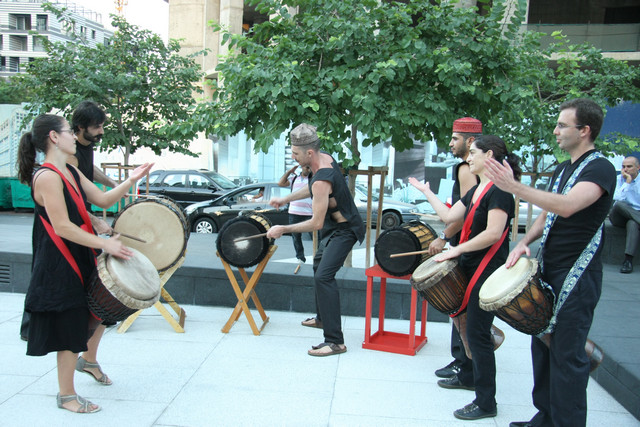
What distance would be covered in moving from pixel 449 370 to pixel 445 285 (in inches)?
37.4

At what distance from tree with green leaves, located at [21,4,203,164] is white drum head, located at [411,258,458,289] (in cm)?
910

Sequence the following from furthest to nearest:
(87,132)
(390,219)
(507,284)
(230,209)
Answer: (390,219), (230,209), (87,132), (507,284)

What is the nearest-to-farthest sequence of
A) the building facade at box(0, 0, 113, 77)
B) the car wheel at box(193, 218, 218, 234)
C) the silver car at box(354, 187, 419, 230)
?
1. the car wheel at box(193, 218, 218, 234)
2. the silver car at box(354, 187, 419, 230)
3. the building facade at box(0, 0, 113, 77)

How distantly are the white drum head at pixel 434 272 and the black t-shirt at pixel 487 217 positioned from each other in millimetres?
115

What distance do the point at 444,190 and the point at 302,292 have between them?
13219mm

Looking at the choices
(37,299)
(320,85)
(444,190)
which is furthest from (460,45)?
(444,190)

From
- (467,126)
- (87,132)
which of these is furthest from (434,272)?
(87,132)

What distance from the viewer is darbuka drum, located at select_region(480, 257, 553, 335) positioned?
118 inches

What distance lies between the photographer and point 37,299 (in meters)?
3.39

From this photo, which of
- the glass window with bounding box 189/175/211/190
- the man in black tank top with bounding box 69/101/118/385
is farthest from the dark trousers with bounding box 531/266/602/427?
the glass window with bounding box 189/175/211/190

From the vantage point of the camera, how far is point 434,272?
3.89 metres

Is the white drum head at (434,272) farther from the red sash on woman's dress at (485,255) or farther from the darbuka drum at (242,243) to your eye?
the darbuka drum at (242,243)

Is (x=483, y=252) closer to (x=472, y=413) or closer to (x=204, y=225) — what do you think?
(x=472, y=413)

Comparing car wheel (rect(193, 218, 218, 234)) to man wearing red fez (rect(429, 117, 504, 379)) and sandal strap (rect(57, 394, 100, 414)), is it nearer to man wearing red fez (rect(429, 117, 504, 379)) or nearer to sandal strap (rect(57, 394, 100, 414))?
man wearing red fez (rect(429, 117, 504, 379))
